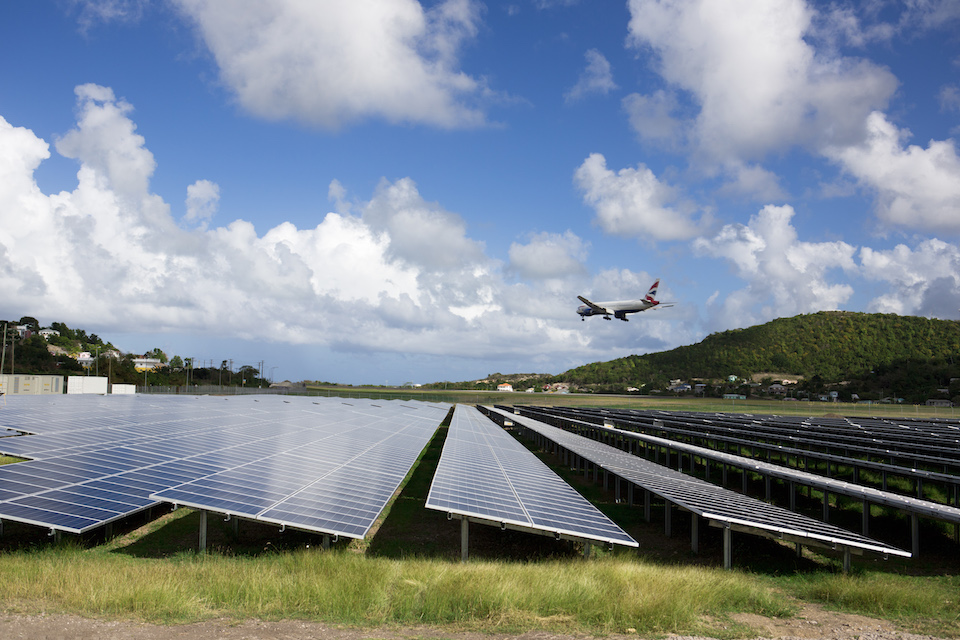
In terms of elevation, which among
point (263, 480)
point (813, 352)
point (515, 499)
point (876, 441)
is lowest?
point (876, 441)

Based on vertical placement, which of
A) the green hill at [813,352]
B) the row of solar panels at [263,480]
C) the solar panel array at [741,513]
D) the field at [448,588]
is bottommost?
the field at [448,588]

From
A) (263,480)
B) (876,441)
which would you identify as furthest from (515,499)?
(876,441)

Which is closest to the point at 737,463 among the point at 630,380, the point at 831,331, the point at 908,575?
the point at 908,575

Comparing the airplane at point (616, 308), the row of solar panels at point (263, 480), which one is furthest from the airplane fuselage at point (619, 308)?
the row of solar panels at point (263, 480)

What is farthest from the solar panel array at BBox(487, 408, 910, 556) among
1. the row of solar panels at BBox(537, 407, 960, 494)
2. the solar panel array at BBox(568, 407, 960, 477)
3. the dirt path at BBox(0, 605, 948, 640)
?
the solar panel array at BBox(568, 407, 960, 477)

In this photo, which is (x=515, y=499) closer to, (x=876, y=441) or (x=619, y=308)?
(x=876, y=441)

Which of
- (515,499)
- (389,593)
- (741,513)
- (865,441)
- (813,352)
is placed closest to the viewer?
(389,593)

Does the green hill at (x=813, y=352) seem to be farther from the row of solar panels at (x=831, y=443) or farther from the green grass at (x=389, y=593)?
the green grass at (x=389, y=593)
